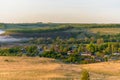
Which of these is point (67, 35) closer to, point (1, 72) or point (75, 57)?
point (75, 57)

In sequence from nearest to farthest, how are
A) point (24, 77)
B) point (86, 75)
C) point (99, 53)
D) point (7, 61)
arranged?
point (86, 75), point (24, 77), point (7, 61), point (99, 53)

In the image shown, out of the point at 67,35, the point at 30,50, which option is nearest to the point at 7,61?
the point at 30,50

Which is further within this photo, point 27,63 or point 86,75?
point 27,63

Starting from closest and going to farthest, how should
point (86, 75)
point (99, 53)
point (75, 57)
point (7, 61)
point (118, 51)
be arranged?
1. point (86, 75)
2. point (7, 61)
3. point (75, 57)
4. point (99, 53)
5. point (118, 51)

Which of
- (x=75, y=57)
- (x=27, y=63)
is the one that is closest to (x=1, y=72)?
(x=27, y=63)

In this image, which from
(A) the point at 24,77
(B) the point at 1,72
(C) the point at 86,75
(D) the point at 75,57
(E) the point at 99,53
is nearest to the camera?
(C) the point at 86,75

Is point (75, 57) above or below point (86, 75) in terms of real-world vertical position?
below

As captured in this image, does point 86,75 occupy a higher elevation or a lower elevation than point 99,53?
higher

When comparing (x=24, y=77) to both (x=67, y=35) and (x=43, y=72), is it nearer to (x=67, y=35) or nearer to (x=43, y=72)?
(x=43, y=72)

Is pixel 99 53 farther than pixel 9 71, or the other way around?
pixel 99 53

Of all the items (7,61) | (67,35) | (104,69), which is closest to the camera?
(104,69)
